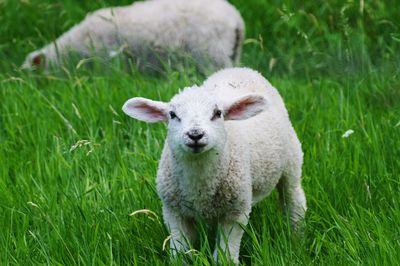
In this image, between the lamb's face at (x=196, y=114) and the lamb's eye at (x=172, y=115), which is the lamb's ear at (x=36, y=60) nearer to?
the lamb's face at (x=196, y=114)

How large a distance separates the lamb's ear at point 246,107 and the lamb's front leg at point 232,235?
1.50 ft

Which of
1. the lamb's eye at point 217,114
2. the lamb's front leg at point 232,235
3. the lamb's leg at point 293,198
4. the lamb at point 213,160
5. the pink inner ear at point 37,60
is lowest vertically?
the pink inner ear at point 37,60

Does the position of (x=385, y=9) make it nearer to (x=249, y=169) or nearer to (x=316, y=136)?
(x=316, y=136)


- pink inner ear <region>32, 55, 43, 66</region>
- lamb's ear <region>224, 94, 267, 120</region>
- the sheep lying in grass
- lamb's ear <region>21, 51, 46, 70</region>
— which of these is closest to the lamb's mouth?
lamb's ear <region>224, 94, 267, 120</region>

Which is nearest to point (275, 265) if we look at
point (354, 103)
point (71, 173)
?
point (71, 173)

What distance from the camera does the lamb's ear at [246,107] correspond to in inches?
150

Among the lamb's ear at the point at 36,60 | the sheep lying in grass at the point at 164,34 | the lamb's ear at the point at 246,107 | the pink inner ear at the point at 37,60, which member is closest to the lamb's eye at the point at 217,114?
the lamb's ear at the point at 246,107

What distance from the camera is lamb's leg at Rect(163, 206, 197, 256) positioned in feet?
12.3

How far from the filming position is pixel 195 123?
3.49 m

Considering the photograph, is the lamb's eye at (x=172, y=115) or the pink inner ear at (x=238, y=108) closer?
the lamb's eye at (x=172, y=115)

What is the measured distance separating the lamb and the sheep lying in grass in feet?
11.1

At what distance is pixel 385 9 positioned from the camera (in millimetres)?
8148

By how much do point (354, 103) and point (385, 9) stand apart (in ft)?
9.79

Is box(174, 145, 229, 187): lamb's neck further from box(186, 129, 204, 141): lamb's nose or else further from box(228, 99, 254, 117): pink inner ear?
box(186, 129, 204, 141): lamb's nose
